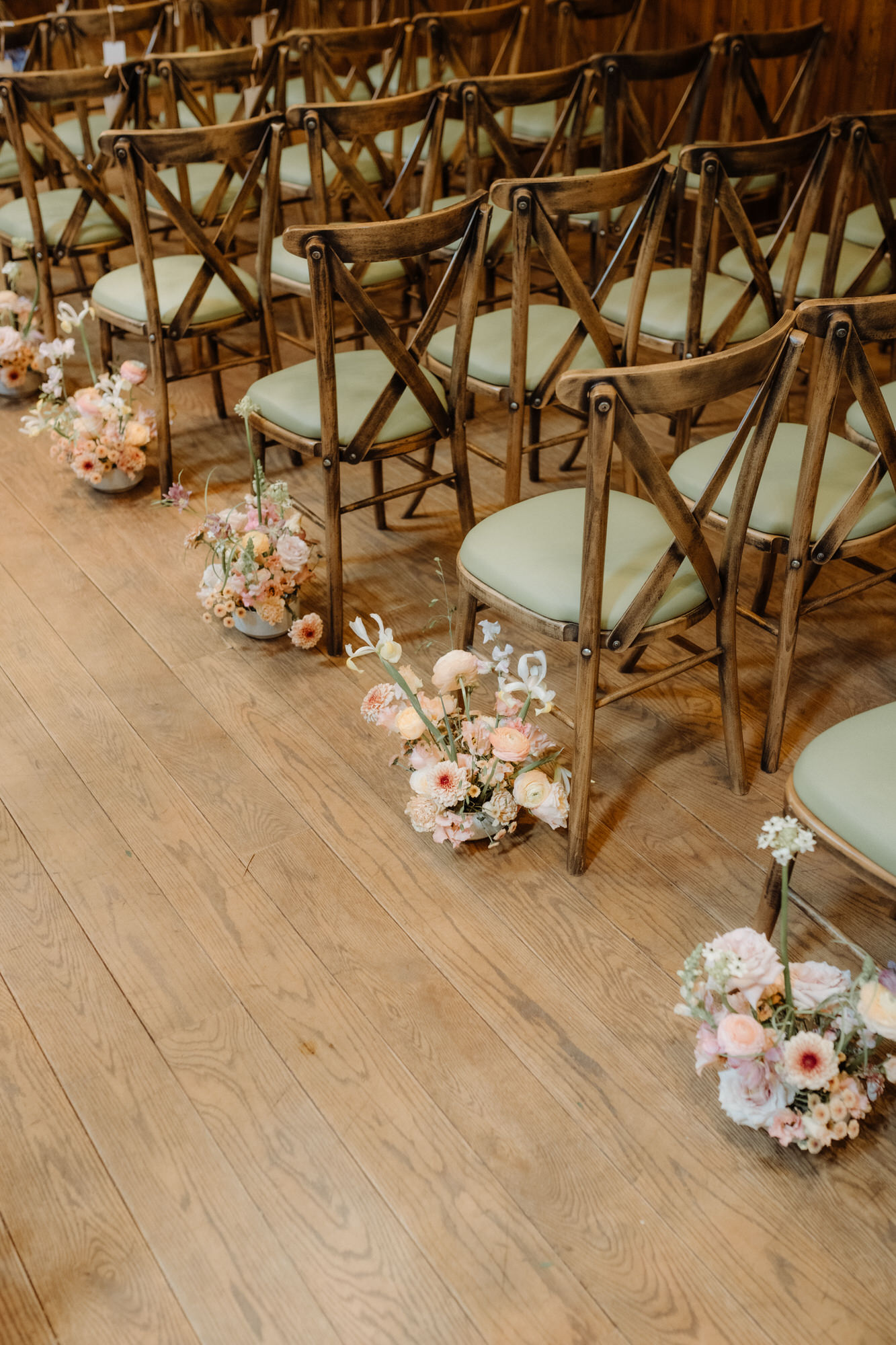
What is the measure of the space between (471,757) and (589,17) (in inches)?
135

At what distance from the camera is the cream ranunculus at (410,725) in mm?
2232

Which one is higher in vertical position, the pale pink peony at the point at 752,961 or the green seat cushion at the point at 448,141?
the green seat cushion at the point at 448,141

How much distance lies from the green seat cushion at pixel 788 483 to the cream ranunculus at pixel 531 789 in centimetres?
64

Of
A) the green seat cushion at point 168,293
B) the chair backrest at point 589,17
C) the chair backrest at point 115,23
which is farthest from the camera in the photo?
the chair backrest at point 589,17

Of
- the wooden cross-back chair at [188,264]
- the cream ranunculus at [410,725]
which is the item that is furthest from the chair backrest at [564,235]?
the cream ranunculus at [410,725]

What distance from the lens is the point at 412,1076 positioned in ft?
6.08

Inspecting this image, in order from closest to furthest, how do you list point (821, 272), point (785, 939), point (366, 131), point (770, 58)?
point (785, 939) < point (366, 131) < point (821, 272) < point (770, 58)

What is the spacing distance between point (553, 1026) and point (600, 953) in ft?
0.60

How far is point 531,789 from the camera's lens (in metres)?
2.18

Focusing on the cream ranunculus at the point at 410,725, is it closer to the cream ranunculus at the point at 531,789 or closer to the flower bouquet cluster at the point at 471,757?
the flower bouquet cluster at the point at 471,757

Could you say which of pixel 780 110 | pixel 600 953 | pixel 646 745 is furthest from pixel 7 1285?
pixel 780 110

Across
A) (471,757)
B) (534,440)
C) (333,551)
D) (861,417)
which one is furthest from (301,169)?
(471,757)

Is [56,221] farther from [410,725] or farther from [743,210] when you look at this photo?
[410,725]

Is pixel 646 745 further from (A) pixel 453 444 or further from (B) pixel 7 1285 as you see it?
(B) pixel 7 1285
